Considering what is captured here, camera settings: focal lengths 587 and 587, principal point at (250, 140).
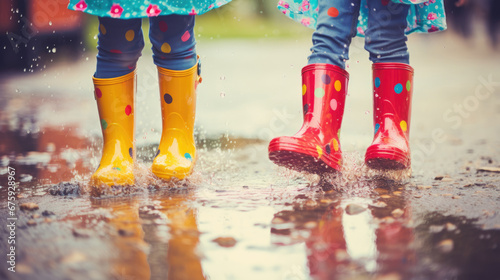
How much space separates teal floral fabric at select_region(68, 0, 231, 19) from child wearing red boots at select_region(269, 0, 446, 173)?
45 centimetres

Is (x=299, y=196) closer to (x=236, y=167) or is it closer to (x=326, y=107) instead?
(x=326, y=107)

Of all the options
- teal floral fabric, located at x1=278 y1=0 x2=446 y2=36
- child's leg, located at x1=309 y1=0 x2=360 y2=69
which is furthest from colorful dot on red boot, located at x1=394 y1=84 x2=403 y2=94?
teal floral fabric, located at x1=278 y1=0 x2=446 y2=36

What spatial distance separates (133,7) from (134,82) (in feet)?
1.03

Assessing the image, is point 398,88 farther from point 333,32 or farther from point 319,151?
point 319,151

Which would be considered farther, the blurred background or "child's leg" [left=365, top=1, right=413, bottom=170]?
the blurred background

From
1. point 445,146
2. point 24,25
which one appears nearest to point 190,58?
point 445,146

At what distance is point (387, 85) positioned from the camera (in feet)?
6.71

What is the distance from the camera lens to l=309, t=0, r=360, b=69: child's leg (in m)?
1.94

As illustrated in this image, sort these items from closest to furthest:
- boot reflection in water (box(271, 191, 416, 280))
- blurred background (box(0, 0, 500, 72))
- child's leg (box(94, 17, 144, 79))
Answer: boot reflection in water (box(271, 191, 416, 280)) < child's leg (box(94, 17, 144, 79)) < blurred background (box(0, 0, 500, 72))

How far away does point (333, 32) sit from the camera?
1942mm

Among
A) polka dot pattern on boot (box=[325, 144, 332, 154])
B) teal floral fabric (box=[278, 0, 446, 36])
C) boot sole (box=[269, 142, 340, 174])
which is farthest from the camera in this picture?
teal floral fabric (box=[278, 0, 446, 36])

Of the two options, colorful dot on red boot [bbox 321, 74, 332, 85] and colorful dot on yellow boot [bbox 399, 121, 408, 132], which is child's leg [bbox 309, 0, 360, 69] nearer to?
colorful dot on red boot [bbox 321, 74, 332, 85]

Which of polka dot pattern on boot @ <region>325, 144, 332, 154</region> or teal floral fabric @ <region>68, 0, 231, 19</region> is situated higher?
teal floral fabric @ <region>68, 0, 231, 19</region>

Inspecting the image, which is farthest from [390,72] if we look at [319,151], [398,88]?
[319,151]
